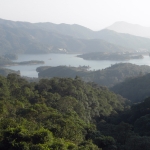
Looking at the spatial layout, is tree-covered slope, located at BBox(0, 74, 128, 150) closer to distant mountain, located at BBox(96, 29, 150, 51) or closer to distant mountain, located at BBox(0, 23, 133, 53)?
distant mountain, located at BBox(0, 23, 133, 53)

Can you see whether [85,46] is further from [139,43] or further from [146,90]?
[146,90]

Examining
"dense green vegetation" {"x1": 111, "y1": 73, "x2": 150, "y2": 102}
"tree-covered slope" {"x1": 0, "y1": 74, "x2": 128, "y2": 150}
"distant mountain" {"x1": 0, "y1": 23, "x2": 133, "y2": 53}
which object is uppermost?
"distant mountain" {"x1": 0, "y1": 23, "x2": 133, "y2": 53}

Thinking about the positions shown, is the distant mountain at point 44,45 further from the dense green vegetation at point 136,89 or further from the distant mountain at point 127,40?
the dense green vegetation at point 136,89

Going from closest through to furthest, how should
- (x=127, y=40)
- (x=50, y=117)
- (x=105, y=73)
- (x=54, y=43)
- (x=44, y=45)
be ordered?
(x=50, y=117) < (x=105, y=73) < (x=44, y=45) < (x=54, y=43) < (x=127, y=40)

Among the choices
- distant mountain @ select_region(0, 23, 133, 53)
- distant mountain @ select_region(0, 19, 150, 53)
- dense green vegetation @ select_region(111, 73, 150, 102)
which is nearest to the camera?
dense green vegetation @ select_region(111, 73, 150, 102)

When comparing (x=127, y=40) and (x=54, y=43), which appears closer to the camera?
(x=54, y=43)

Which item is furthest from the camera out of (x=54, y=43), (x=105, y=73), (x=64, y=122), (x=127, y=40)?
(x=127, y=40)

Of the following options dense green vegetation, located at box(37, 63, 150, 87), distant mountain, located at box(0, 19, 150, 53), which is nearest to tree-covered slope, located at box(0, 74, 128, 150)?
dense green vegetation, located at box(37, 63, 150, 87)

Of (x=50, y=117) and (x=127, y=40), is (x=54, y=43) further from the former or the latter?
(x=50, y=117)

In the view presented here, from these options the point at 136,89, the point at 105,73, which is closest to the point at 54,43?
the point at 105,73
